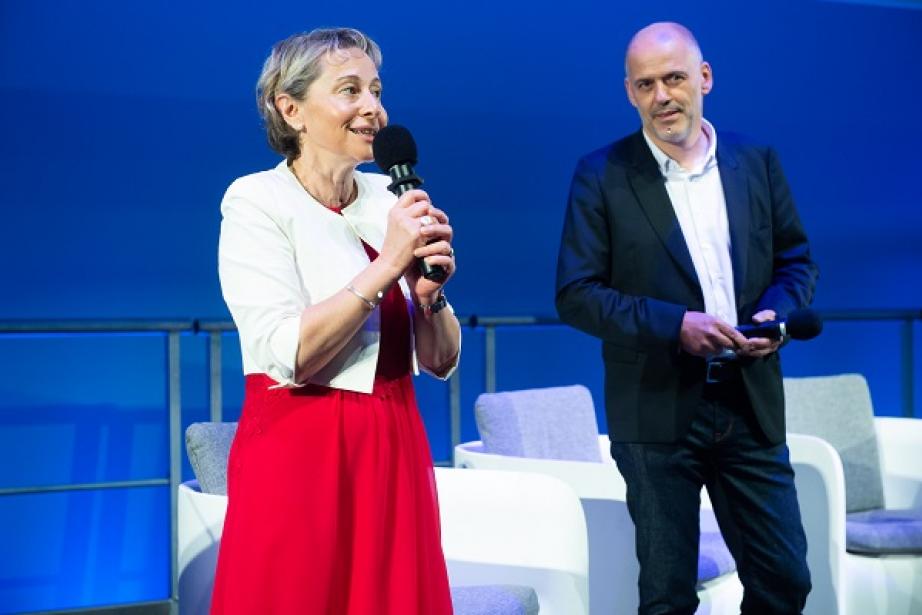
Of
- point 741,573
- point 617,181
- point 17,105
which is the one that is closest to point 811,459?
point 741,573

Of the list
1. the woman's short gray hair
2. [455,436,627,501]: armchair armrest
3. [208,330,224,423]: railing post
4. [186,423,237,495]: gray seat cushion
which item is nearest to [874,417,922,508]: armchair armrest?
[455,436,627,501]: armchair armrest

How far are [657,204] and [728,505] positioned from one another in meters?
0.67

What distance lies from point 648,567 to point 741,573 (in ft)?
0.69

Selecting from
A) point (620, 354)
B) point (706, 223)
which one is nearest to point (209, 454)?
point (620, 354)

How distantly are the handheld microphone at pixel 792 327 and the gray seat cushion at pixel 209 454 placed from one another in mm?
1229

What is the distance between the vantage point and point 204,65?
15.2 ft

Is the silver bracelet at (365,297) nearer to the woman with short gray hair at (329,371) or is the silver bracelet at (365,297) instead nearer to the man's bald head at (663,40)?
the woman with short gray hair at (329,371)

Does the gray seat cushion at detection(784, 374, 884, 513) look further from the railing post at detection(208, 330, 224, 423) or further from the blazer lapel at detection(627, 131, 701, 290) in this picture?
the railing post at detection(208, 330, 224, 423)

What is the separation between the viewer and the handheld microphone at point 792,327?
2607mm

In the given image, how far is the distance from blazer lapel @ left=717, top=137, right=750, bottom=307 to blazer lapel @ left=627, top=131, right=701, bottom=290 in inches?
4.1

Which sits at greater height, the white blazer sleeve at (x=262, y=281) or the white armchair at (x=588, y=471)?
the white blazer sleeve at (x=262, y=281)

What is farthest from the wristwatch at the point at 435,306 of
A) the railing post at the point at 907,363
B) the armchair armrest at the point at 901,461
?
the railing post at the point at 907,363

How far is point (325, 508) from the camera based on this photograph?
5.72 ft

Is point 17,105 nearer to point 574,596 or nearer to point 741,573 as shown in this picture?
point 574,596
